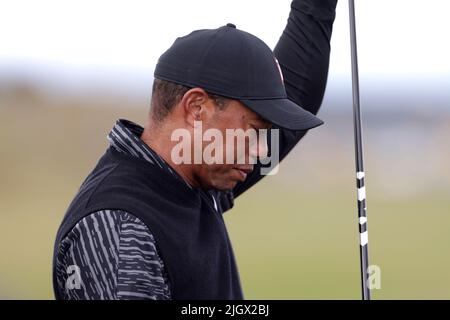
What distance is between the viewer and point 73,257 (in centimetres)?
221

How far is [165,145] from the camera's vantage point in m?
2.38

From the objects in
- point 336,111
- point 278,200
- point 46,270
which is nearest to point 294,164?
point 278,200

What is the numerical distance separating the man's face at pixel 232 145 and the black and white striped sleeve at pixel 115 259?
0.28m

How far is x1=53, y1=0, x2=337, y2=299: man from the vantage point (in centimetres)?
217

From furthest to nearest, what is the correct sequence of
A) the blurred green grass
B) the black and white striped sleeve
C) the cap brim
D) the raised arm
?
the blurred green grass → the raised arm → the cap brim → the black and white striped sleeve

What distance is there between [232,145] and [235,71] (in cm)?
18

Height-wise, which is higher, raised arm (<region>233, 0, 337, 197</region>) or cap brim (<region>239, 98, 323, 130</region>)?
Answer: raised arm (<region>233, 0, 337, 197</region>)

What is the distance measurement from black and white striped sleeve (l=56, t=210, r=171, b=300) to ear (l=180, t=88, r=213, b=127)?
31 cm

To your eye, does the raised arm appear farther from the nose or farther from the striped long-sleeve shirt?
the striped long-sleeve shirt

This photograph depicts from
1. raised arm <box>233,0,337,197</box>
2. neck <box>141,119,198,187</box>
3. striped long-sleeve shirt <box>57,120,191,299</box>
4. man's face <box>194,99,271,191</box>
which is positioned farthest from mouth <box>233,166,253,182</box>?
raised arm <box>233,0,337,197</box>

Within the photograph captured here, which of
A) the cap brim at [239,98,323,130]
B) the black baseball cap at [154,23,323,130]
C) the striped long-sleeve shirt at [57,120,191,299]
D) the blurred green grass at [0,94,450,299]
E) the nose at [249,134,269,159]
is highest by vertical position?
the black baseball cap at [154,23,323,130]

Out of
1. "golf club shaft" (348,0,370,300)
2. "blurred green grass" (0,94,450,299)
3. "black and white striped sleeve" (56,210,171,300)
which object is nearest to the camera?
"black and white striped sleeve" (56,210,171,300)

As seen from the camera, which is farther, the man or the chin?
the chin
